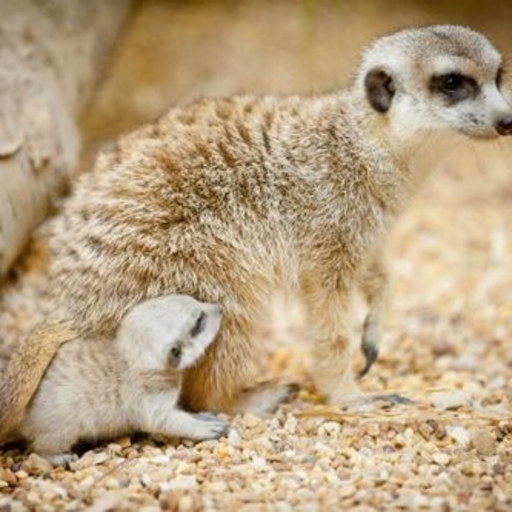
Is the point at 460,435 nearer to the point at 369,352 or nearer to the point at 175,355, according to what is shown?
the point at 369,352

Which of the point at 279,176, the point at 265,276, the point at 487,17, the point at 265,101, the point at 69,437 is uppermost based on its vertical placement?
the point at 487,17

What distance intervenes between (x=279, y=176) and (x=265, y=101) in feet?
1.09

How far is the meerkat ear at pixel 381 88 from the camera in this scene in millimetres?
2535

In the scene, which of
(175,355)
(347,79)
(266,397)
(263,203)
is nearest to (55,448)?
(175,355)

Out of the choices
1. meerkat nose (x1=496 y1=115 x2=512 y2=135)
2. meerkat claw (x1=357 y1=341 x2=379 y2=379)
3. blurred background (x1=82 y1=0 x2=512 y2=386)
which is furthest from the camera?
blurred background (x1=82 y1=0 x2=512 y2=386)

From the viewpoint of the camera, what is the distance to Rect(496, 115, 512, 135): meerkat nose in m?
2.34

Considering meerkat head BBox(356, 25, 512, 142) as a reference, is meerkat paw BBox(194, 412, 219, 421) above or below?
below

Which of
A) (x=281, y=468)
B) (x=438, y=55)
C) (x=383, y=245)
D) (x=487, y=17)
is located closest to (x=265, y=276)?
(x=383, y=245)

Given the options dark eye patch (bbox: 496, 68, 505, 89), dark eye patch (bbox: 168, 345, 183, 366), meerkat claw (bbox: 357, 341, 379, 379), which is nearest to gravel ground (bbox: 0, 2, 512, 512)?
meerkat claw (bbox: 357, 341, 379, 379)

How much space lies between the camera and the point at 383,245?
8.80 feet

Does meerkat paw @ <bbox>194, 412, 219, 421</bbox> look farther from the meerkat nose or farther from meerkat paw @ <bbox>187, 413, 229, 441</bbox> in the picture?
the meerkat nose

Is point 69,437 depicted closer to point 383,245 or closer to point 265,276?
point 265,276

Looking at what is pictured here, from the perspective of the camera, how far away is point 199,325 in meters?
2.22

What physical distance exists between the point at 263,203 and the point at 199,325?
46 centimetres
